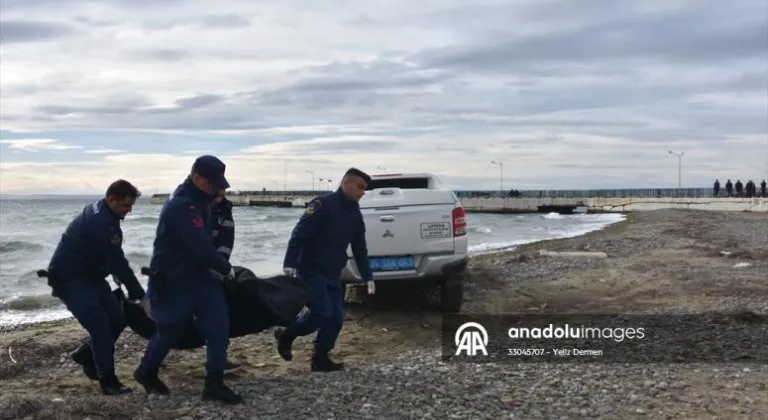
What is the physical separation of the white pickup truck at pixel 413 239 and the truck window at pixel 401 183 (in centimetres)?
174

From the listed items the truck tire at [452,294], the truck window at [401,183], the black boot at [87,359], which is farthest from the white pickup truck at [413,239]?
the black boot at [87,359]

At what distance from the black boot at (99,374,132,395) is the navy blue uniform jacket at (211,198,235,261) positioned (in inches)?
57.4

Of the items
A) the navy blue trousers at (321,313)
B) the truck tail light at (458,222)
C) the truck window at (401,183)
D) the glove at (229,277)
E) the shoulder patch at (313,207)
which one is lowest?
the navy blue trousers at (321,313)

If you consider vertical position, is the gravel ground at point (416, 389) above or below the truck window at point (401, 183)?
below

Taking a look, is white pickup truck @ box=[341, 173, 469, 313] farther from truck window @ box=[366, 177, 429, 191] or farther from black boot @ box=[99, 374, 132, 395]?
black boot @ box=[99, 374, 132, 395]

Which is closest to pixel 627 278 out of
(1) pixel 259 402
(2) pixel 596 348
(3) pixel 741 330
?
(3) pixel 741 330

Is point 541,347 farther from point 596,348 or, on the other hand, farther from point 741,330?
point 741,330

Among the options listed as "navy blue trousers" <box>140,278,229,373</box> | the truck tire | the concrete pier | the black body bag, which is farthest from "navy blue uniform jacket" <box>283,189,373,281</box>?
the concrete pier

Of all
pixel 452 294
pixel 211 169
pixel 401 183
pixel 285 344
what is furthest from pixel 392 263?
pixel 211 169

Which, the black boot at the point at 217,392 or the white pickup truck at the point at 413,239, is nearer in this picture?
the black boot at the point at 217,392

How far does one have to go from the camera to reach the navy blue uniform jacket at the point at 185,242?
203 inches

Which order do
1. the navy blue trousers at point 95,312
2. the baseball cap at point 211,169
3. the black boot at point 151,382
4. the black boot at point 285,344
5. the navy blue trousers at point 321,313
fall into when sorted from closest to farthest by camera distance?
the baseball cap at point 211,169 < the black boot at point 151,382 < the navy blue trousers at point 95,312 < the navy blue trousers at point 321,313 < the black boot at point 285,344

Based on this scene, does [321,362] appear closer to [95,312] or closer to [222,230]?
[222,230]

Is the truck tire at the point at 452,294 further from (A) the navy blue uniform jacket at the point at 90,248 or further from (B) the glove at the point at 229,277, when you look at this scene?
(A) the navy blue uniform jacket at the point at 90,248
